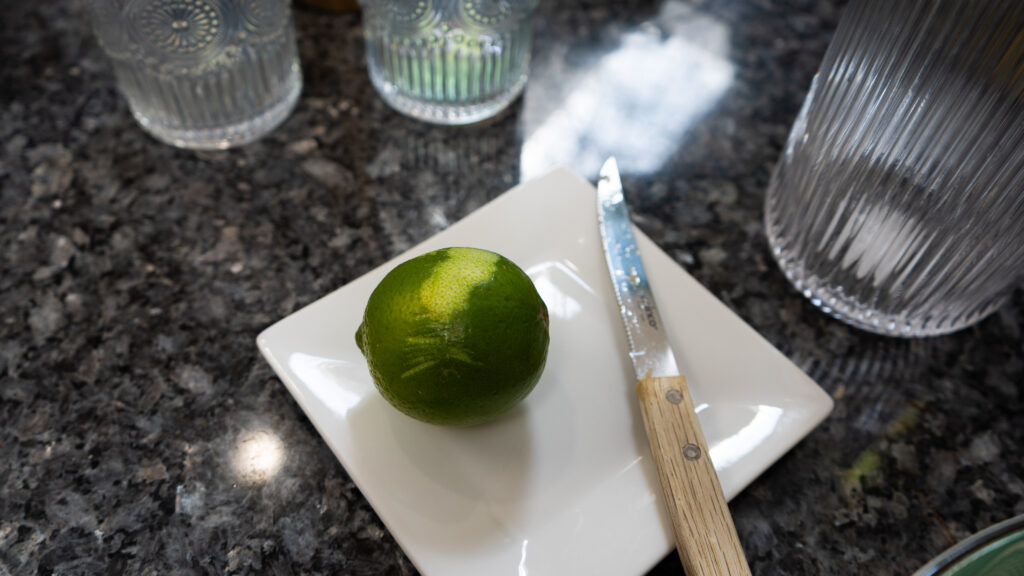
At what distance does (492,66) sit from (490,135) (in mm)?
91

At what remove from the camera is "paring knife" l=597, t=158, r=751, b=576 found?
1.86 ft

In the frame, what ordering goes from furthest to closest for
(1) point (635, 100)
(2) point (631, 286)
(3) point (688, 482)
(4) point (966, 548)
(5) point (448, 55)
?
1. (1) point (635, 100)
2. (5) point (448, 55)
3. (2) point (631, 286)
4. (3) point (688, 482)
5. (4) point (966, 548)

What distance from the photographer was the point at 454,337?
1.79ft

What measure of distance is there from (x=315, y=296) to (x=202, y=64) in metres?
0.28

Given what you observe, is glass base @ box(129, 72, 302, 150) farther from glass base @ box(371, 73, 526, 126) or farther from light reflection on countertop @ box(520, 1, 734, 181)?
light reflection on countertop @ box(520, 1, 734, 181)

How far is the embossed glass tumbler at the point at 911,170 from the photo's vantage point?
1.84 feet

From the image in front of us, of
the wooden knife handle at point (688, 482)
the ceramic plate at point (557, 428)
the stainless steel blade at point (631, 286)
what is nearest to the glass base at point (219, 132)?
the ceramic plate at point (557, 428)

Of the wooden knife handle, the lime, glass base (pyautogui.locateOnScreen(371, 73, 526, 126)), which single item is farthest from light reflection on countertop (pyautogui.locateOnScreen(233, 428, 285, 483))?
glass base (pyautogui.locateOnScreen(371, 73, 526, 126))

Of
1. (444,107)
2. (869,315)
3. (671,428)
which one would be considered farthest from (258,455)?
(869,315)

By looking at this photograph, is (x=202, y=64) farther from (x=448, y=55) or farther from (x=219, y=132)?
(x=448, y=55)

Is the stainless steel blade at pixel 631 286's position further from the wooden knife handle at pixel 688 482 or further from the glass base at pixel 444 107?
the glass base at pixel 444 107

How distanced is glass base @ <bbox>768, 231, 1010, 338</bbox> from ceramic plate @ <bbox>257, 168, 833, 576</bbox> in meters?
0.12

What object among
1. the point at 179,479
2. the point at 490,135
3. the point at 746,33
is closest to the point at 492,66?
the point at 490,135

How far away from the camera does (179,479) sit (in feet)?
2.12
